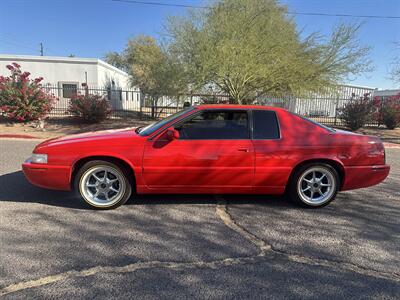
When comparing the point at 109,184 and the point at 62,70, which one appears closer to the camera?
the point at 109,184

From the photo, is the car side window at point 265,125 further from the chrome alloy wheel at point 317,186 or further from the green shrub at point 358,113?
the green shrub at point 358,113

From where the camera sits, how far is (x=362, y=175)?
4406 mm

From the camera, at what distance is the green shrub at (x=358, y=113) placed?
16094 millimetres

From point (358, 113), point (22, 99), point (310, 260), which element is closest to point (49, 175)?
point (310, 260)

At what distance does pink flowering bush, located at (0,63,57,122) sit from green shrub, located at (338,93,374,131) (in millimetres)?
15398

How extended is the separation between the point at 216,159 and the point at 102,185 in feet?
5.26

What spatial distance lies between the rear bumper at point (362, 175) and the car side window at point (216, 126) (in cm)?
160

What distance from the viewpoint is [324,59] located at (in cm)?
1349

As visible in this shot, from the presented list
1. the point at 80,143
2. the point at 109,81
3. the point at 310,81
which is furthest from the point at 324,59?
the point at 109,81

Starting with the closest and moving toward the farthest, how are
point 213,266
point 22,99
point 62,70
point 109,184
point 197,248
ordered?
point 213,266
point 197,248
point 109,184
point 22,99
point 62,70

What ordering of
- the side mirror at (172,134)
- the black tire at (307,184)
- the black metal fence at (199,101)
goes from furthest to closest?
the black metal fence at (199,101), the black tire at (307,184), the side mirror at (172,134)

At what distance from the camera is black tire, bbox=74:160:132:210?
4.08m

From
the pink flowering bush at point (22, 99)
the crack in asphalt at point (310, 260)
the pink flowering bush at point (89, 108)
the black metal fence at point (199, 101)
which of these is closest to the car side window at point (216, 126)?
the crack in asphalt at point (310, 260)

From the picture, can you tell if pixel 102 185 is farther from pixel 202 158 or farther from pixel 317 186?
pixel 317 186
